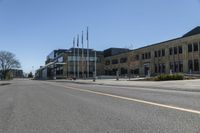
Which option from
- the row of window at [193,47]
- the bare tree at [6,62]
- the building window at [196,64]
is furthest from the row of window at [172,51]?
the bare tree at [6,62]

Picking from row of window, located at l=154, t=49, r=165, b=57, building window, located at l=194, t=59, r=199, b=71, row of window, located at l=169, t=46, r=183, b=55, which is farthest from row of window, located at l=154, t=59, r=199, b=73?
row of window, located at l=154, t=49, r=165, b=57

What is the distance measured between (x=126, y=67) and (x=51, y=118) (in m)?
89.6

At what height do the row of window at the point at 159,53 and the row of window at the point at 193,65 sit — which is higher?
the row of window at the point at 159,53

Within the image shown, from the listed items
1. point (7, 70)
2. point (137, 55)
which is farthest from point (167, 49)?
point (7, 70)

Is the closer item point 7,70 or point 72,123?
point 72,123

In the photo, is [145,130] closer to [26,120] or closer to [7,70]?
[26,120]

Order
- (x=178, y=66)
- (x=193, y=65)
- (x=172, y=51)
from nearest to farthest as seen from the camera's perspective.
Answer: (x=193, y=65)
(x=178, y=66)
(x=172, y=51)

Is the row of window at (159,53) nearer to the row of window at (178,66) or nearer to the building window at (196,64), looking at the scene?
the row of window at (178,66)

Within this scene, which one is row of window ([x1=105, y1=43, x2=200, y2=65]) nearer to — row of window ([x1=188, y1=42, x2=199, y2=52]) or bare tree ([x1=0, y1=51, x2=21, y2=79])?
row of window ([x1=188, y1=42, x2=199, y2=52])

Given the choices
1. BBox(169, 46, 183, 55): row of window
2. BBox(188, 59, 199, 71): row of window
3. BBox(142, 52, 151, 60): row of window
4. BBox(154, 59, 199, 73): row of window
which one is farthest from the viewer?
BBox(142, 52, 151, 60): row of window

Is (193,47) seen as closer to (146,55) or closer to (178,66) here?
(178,66)

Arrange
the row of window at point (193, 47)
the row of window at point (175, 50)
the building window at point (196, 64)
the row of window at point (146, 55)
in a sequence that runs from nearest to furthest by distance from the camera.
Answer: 1. the row of window at point (193, 47)
2. the building window at point (196, 64)
3. the row of window at point (175, 50)
4. the row of window at point (146, 55)

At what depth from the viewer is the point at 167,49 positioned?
72.4 metres

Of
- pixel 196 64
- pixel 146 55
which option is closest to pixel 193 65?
pixel 196 64
